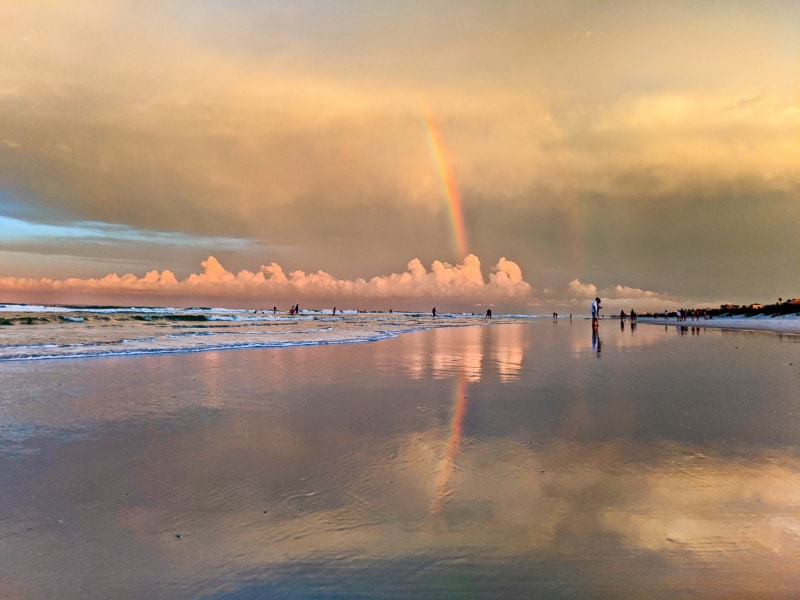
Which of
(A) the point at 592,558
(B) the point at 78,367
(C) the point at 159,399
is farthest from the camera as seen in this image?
(B) the point at 78,367

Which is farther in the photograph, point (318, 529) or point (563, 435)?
point (563, 435)

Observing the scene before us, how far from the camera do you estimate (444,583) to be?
3436 mm

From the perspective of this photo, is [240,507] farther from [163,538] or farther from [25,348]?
[25,348]

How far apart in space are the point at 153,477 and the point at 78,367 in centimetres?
1139

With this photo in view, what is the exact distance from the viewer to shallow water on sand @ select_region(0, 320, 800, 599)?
3512mm

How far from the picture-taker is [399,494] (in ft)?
16.4

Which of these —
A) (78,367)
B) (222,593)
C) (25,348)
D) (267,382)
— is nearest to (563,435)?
(222,593)

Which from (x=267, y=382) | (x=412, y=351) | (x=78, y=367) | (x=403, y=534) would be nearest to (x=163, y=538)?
(x=403, y=534)

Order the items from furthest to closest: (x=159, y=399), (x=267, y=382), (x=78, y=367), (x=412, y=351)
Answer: (x=412, y=351) → (x=78, y=367) → (x=267, y=382) → (x=159, y=399)

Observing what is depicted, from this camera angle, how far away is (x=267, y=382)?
1220 cm

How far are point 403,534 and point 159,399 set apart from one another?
7599 mm

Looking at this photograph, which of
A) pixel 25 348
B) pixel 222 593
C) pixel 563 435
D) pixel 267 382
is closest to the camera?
pixel 222 593

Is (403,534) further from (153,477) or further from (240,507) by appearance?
(153,477)

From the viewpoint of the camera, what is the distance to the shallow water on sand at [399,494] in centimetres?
351
